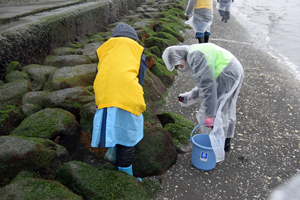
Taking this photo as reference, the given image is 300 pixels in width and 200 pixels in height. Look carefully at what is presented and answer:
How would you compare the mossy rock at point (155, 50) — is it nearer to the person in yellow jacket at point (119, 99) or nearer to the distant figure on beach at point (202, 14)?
the distant figure on beach at point (202, 14)

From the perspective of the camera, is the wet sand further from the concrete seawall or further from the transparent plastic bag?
the concrete seawall

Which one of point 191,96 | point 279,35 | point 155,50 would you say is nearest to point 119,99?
point 191,96

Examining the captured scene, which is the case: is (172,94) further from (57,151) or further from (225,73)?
(57,151)

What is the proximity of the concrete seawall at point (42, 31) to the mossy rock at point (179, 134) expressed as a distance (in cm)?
267

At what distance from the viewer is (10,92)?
320 centimetres

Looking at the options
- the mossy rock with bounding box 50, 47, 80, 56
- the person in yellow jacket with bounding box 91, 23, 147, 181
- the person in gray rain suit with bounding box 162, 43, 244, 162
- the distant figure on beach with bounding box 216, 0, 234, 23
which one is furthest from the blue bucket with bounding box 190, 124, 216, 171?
the distant figure on beach with bounding box 216, 0, 234, 23

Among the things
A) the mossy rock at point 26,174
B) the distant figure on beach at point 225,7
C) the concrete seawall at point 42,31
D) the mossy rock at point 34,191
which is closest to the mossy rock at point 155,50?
the concrete seawall at point 42,31

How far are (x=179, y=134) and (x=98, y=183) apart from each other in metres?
1.40

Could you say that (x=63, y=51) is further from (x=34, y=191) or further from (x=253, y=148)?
(x=253, y=148)

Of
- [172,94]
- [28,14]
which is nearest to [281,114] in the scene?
[172,94]

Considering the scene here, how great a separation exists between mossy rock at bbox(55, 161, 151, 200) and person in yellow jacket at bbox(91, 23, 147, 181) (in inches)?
8.8

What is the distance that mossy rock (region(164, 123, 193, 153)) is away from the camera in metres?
3.07

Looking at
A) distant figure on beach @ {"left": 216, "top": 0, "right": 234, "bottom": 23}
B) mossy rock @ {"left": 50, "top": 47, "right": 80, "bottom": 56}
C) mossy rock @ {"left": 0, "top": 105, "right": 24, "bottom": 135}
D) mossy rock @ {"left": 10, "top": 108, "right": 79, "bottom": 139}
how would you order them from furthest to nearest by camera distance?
distant figure on beach @ {"left": 216, "top": 0, "right": 234, "bottom": 23} < mossy rock @ {"left": 50, "top": 47, "right": 80, "bottom": 56} < mossy rock @ {"left": 0, "top": 105, "right": 24, "bottom": 135} < mossy rock @ {"left": 10, "top": 108, "right": 79, "bottom": 139}

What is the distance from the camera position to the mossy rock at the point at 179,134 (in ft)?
10.1
